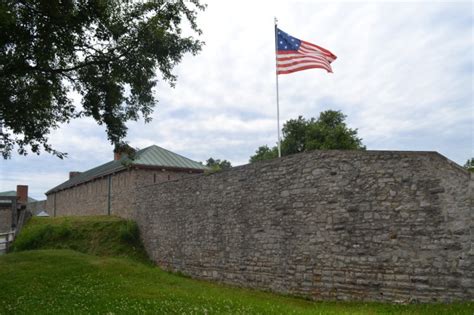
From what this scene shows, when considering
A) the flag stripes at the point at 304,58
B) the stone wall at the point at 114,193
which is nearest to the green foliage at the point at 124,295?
the stone wall at the point at 114,193

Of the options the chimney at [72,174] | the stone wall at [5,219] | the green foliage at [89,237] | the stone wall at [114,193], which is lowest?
the green foliage at [89,237]

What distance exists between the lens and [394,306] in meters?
9.96

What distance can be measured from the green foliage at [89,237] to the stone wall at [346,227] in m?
5.83

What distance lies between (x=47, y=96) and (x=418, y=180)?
29.9 ft

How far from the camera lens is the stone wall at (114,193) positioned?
25234mm

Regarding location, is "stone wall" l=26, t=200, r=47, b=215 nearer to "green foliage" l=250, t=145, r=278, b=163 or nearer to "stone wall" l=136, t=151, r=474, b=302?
"green foliage" l=250, t=145, r=278, b=163

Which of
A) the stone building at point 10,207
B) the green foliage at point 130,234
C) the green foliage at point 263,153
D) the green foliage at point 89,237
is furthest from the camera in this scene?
the green foliage at point 263,153

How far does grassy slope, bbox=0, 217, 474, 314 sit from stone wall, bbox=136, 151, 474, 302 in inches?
21.6

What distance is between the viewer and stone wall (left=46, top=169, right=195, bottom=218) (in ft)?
82.8

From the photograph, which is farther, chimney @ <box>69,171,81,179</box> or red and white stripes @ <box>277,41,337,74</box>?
chimney @ <box>69,171,81,179</box>

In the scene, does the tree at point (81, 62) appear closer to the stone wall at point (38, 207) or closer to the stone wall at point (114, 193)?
the stone wall at point (114, 193)

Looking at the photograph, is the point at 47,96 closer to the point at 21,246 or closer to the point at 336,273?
the point at 336,273

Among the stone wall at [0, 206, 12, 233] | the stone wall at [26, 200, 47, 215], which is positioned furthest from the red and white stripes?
the stone wall at [26, 200, 47, 215]

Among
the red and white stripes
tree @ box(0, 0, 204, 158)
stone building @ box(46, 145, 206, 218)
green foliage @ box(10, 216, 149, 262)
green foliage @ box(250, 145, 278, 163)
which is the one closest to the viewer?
tree @ box(0, 0, 204, 158)
